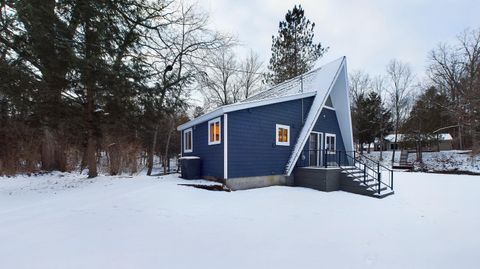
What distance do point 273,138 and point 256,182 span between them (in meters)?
1.90

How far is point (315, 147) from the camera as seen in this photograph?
11500mm

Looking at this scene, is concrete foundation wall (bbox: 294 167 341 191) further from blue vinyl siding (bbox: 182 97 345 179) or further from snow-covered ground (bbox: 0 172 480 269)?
snow-covered ground (bbox: 0 172 480 269)

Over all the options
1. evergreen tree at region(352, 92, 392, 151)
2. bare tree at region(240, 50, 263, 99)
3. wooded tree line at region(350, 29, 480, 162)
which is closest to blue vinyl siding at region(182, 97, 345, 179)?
bare tree at region(240, 50, 263, 99)

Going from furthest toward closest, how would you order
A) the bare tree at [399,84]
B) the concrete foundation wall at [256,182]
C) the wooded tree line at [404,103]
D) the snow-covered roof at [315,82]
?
the bare tree at [399,84]
the wooded tree line at [404,103]
the snow-covered roof at [315,82]
the concrete foundation wall at [256,182]

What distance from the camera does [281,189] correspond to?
8781 mm

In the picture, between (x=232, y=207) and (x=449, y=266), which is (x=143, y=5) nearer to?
(x=232, y=207)

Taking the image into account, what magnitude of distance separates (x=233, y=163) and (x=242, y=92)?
18.8 m

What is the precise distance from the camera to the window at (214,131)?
8664 mm

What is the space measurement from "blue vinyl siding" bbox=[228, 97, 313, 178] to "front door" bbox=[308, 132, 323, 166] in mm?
1423

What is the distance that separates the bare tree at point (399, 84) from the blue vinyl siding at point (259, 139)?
74.5 feet

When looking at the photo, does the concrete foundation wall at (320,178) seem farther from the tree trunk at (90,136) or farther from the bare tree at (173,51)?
Answer: the tree trunk at (90,136)

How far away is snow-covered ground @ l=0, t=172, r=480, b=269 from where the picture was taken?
322 centimetres

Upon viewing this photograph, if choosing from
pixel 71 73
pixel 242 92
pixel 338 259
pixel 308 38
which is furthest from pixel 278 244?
pixel 242 92

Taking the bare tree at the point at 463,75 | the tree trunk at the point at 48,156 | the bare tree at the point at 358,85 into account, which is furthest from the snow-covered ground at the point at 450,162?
the tree trunk at the point at 48,156
